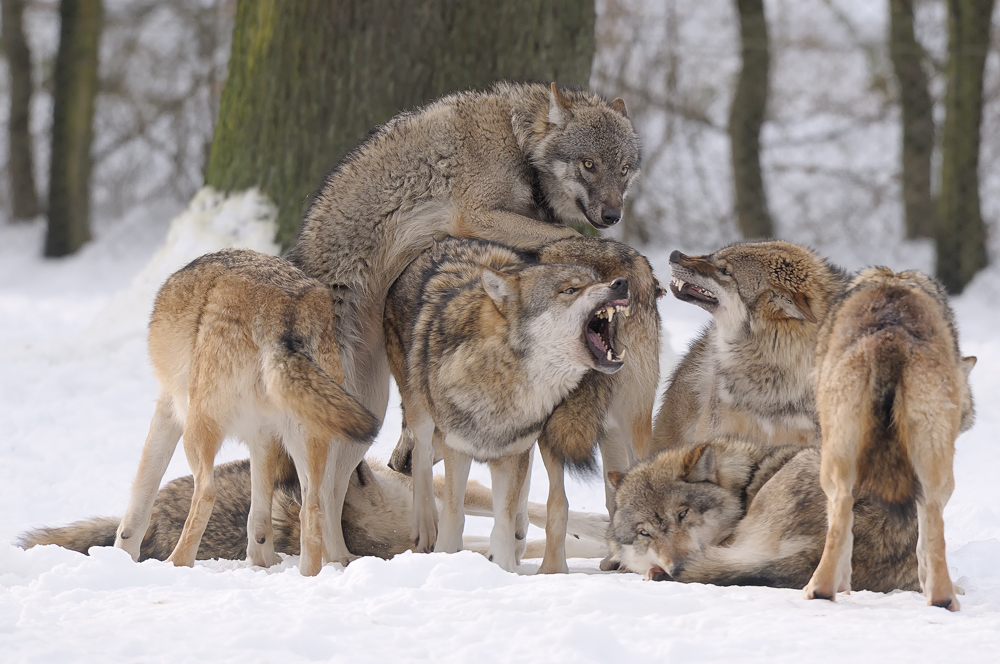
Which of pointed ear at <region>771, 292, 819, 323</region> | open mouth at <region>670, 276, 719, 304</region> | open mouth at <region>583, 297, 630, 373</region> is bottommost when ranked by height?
open mouth at <region>583, 297, 630, 373</region>

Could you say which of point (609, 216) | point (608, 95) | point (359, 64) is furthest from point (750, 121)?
point (609, 216)

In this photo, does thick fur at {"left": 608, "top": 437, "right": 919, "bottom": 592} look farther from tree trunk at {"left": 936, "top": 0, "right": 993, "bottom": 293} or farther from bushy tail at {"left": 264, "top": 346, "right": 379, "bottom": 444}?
tree trunk at {"left": 936, "top": 0, "right": 993, "bottom": 293}

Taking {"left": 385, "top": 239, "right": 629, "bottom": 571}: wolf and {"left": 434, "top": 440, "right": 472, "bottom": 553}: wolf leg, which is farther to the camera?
{"left": 434, "top": 440, "right": 472, "bottom": 553}: wolf leg

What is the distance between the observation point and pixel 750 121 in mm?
15328

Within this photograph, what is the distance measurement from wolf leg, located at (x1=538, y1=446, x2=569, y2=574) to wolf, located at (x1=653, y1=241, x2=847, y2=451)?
0.94 meters

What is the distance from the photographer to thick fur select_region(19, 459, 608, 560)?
17.5ft

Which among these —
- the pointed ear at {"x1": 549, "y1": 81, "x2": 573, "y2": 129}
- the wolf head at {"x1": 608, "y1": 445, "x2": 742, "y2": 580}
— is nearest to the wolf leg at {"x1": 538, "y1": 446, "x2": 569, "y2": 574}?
the wolf head at {"x1": 608, "y1": 445, "x2": 742, "y2": 580}

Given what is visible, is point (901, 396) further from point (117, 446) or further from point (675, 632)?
point (117, 446)

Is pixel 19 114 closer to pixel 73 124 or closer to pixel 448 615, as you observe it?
pixel 73 124

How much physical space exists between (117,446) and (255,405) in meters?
3.22

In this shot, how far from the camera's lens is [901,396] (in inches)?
143

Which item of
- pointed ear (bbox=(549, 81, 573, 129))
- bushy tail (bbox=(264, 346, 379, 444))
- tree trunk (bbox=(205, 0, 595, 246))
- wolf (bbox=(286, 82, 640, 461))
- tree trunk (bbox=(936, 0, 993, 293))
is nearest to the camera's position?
bushy tail (bbox=(264, 346, 379, 444))

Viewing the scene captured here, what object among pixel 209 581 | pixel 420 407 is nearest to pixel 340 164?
pixel 420 407

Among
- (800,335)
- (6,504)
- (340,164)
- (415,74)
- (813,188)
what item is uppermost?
(813,188)
